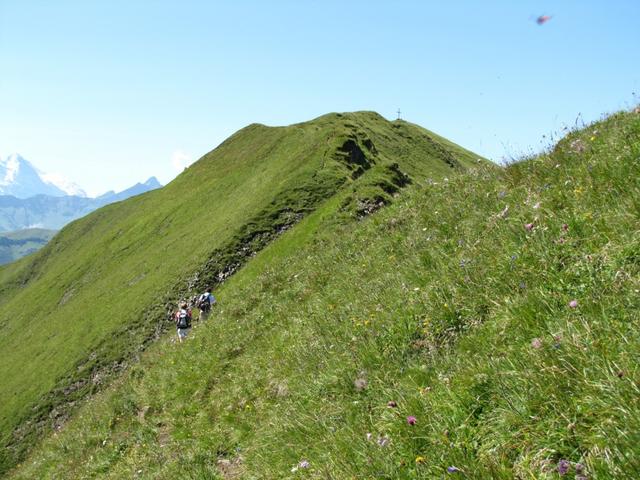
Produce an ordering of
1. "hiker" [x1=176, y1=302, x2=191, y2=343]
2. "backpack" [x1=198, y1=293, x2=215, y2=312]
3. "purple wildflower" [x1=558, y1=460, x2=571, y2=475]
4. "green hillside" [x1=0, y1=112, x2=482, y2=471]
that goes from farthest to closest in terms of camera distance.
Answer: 1. "green hillside" [x1=0, y1=112, x2=482, y2=471]
2. "backpack" [x1=198, y1=293, x2=215, y2=312]
3. "hiker" [x1=176, y1=302, x2=191, y2=343]
4. "purple wildflower" [x1=558, y1=460, x2=571, y2=475]

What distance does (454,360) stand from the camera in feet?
18.7

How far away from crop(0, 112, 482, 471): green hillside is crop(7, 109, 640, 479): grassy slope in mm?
27617

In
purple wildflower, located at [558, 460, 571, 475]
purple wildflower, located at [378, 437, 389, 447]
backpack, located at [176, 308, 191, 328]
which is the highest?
backpack, located at [176, 308, 191, 328]

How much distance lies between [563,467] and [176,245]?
6978cm

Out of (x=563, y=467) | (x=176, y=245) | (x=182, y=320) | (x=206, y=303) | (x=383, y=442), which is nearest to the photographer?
(x=563, y=467)

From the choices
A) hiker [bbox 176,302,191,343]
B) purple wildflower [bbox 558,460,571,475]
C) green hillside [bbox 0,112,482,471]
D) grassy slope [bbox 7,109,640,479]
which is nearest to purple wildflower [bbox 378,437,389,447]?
grassy slope [bbox 7,109,640,479]

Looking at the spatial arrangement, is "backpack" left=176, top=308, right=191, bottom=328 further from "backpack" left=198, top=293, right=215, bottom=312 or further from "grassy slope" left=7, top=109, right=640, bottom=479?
"grassy slope" left=7, top=109, right=640, bottom=479

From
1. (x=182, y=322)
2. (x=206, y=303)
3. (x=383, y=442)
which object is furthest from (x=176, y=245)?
(x=383, y=442)

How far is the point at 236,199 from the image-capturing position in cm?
7256

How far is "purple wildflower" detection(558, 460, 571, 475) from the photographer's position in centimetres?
334

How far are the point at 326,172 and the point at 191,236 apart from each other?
879 inches

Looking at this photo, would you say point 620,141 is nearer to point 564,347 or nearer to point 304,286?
point 564,347

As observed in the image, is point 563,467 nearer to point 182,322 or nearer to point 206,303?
point 182,322

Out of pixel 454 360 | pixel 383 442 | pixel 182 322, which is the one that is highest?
pixel 182 322
